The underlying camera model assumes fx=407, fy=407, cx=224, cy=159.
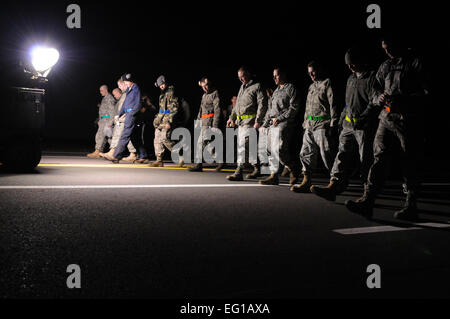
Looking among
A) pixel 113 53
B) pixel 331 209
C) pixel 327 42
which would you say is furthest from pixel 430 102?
pixel 113 53

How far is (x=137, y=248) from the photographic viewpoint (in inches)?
114

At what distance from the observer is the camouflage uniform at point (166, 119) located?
32.7 feet

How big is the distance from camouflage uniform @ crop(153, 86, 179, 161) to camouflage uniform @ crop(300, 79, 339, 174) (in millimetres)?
4358

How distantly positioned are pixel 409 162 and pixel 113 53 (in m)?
19.9

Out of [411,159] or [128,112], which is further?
[128,112]

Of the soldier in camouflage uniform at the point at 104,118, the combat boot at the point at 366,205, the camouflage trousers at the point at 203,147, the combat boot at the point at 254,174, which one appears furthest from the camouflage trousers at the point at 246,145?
the soldier in camouflage uniform at the point at 104,118

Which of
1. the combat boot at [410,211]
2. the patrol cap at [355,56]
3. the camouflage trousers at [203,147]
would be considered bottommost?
the combat boot at [410,211]

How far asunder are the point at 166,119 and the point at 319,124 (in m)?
4.75

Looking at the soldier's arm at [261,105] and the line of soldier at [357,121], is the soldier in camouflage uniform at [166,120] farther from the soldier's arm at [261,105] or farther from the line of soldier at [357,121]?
the soldier's arm at [261,105]

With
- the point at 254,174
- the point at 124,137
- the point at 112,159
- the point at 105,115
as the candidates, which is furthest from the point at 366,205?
the point at 105,115

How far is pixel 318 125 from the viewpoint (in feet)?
20.5

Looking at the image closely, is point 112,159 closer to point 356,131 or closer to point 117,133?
point 117,133

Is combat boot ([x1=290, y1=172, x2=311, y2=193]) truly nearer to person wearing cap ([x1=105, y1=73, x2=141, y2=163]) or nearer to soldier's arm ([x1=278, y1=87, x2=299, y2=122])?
soldier's arm ([x1=278, y1=87, x2=299, y2=122])
